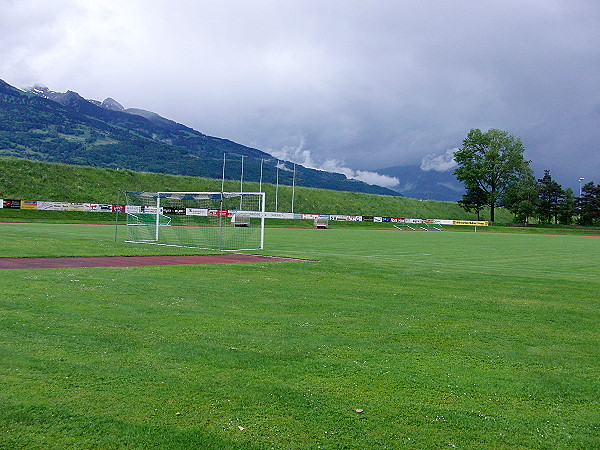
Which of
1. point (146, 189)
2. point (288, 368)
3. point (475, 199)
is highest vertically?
point (475, 199)

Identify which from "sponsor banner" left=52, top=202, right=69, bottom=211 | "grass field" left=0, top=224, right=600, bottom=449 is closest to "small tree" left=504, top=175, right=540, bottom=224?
"sponsor banner" left=52, top=202, right=69, bottom=211

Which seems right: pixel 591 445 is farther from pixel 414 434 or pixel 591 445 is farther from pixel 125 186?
pixel 125 186

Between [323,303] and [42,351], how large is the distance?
18.1 ft

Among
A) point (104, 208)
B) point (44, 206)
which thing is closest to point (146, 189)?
point (104, 208)

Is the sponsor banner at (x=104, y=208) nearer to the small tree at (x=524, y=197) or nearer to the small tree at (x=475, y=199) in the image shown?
the small tree at (x=475, y=199)

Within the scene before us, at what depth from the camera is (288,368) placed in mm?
5918

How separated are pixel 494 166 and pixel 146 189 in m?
67.5

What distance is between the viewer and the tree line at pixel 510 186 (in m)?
104

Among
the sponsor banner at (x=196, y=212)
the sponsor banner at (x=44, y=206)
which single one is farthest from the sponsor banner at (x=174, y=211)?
the sponsor banner at (x=44, y=206)

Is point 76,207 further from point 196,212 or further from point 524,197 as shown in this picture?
point 524,197

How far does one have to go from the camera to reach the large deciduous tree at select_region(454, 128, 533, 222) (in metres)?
105

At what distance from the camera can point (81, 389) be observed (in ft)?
16.4

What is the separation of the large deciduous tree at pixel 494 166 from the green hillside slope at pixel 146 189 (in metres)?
11.2

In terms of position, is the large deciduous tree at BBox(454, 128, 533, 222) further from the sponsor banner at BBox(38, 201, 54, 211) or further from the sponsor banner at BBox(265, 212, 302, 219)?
the sponsor banner at BBox(38, 201, 54, 211)
